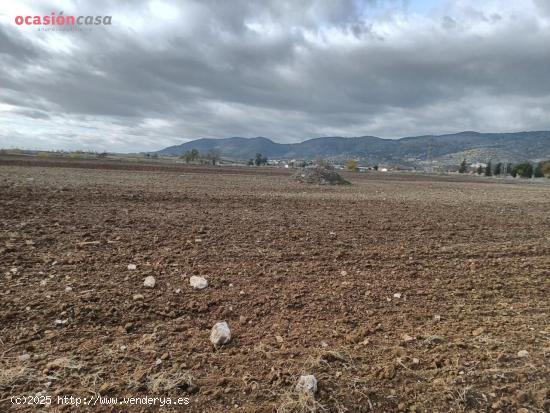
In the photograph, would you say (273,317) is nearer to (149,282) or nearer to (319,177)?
(149,282)

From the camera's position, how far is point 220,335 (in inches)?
156

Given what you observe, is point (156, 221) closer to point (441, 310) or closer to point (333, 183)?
point (441, 310)

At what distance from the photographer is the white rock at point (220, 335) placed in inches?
155

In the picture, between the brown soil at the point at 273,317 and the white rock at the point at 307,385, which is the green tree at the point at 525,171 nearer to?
the brown soil at the point at 273,317

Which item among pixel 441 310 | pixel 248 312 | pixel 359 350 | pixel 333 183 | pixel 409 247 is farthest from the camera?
pixel 333 183

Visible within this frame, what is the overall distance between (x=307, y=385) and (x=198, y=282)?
2770 millimetres

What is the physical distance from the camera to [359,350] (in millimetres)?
3904

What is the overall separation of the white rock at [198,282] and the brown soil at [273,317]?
0.41 ft

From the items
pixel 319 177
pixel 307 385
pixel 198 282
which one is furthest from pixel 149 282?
pixel 319 177

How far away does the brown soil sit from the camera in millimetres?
3240

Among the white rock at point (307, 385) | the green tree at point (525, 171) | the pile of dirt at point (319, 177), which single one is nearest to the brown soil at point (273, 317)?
the white rock at point (307, 385)

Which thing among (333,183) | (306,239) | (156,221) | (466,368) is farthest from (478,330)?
(333,183)

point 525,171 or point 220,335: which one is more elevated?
point 525,171

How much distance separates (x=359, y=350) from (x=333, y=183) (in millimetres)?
29376
